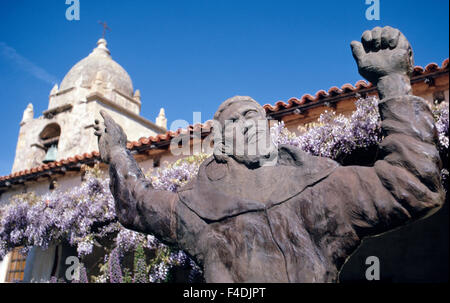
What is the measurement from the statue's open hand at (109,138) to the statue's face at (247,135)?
94 cm

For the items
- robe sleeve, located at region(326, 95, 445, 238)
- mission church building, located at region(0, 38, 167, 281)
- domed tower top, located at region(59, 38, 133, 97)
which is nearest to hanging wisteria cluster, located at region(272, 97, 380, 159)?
robe sleeve, located at region(326, 95, 445, 238)

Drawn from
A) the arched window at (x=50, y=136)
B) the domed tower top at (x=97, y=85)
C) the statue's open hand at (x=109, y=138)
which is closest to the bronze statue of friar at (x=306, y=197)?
the statue's open hand at (x=109, y=138)

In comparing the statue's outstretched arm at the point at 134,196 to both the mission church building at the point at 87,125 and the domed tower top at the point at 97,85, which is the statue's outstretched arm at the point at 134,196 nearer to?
the mission church building at the point at 87,125

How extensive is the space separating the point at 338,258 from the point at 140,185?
4.51 ft

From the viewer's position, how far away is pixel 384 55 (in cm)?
211

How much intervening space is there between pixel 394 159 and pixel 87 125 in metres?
18.0

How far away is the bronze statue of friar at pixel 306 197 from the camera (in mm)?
1908

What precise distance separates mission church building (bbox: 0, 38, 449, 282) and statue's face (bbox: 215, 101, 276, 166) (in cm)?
485

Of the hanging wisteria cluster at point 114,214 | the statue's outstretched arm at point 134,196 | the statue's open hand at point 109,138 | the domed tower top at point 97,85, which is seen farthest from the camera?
the domed tower top at point 97,85

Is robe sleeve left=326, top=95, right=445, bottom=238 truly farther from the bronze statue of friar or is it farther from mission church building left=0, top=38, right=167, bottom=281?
mission church building left=0, top=38, right=167, bottom=281

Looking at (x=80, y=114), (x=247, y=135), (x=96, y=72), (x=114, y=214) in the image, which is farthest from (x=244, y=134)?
(x=96, y=72)

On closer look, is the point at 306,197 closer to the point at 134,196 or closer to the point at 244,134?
the point at 244,134
